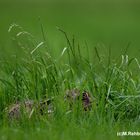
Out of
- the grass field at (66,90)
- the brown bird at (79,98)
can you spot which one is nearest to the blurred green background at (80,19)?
the grass field at (66,90)

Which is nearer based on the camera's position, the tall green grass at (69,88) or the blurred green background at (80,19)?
the tall green grass at (69,88)

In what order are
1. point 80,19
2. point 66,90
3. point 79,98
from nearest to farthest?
1. point 79,98
2. point 66,90
3. point 80,19

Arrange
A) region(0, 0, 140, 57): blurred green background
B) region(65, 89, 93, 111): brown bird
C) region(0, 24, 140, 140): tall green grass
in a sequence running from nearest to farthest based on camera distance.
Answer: region(0, 24, 140, 140): tall green grass, region(65, 89, 93, 111): brown bird, region(0, 0, 140, 57): blurred green background

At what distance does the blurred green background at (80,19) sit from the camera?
1678 cm

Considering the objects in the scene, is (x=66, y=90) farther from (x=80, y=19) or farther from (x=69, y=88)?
(x=80, y=19)

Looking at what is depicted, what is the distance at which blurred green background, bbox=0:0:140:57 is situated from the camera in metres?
16.8

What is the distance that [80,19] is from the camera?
20.6 metres

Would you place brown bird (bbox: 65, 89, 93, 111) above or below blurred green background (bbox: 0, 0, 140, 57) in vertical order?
below

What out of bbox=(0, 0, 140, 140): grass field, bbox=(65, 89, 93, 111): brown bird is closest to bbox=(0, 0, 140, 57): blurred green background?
bbox=(0, 0, 140, 140): grass field

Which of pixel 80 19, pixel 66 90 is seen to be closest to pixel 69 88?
pixel 66 90

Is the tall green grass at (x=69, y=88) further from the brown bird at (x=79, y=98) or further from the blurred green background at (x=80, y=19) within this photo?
the blurred green background at (x=80, y=19)

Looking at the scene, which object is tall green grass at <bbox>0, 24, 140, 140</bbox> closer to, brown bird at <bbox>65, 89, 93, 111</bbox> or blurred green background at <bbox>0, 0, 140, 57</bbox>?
brown bird at <bbox>65, 89, 93, 111</bbox>

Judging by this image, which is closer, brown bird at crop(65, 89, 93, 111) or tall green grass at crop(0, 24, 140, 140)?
tall green grass at crop(0, 24, 140, 140)

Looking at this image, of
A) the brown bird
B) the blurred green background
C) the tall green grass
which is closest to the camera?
the tall green grass
